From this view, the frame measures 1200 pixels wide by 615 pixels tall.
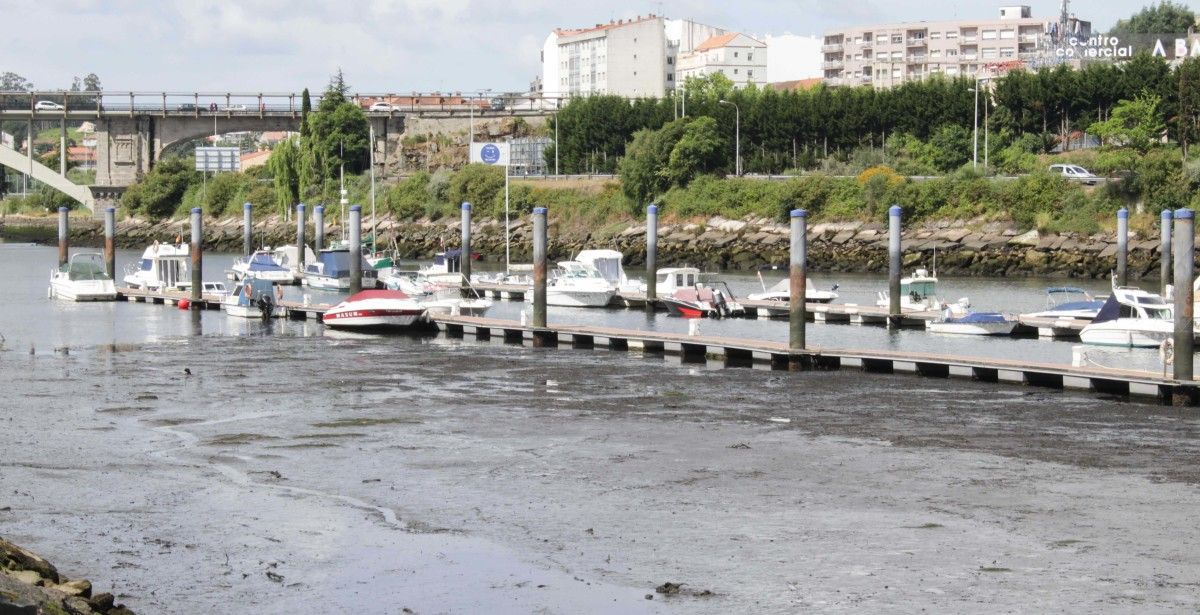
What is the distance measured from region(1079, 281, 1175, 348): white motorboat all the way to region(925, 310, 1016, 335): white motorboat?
8.66 ft

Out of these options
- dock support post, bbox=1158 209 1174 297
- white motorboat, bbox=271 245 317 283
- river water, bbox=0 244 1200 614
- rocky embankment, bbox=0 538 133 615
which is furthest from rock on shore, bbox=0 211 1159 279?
rocky embankment, bbox=0 538 133 615

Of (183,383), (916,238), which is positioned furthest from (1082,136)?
(183,383)

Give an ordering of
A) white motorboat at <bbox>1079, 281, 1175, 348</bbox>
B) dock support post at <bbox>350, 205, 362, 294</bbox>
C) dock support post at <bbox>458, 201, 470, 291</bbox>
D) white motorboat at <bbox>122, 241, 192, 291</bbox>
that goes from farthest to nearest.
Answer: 1. white motorboat at <bbox>122, 241, 192, 291</bbox>
2. dock support post at <bbox>458, 201, 470, 291</bbox>
3. dock support post at <bbox>350, 205, 362, 294</bbox>
4. white motorboat at <bbox>1079, 281, 1175, 348</bbox>

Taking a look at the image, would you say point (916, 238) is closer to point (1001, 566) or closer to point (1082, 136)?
point (1082, 136)

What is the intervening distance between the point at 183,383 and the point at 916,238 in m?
62.1

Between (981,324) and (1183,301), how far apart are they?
1798cm

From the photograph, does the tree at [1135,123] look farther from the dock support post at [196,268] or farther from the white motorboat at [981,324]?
the dock support post at [196,268]

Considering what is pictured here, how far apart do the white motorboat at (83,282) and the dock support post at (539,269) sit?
Answer: 80.1 ft

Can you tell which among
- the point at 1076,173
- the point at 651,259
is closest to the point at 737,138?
the point at 1076,173

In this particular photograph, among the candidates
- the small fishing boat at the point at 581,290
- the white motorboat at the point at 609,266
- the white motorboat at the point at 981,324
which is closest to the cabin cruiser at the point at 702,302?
the small fishing boat at the point at 581,290

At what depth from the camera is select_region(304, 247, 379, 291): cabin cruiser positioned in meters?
74.9

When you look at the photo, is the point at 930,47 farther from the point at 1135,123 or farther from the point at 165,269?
the point at 165,269

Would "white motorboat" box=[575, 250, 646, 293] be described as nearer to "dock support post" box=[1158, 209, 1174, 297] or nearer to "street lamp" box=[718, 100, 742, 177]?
"dock support post" box=[1158, 209, 1174, 297]

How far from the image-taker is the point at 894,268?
55688mm
